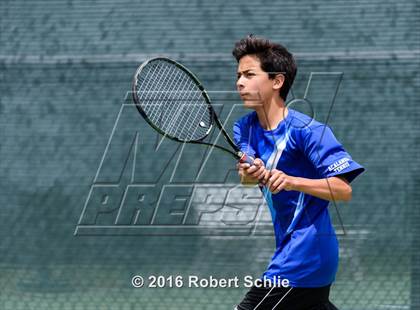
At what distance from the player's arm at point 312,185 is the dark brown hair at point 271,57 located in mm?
368

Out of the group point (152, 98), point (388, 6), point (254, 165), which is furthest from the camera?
point (388, 6)

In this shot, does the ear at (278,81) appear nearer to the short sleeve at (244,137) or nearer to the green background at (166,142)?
A: the short sleeve at (244,137)

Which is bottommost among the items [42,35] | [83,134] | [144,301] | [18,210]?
[144,301]

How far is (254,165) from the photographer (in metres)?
2.94

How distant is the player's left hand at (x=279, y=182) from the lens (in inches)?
112

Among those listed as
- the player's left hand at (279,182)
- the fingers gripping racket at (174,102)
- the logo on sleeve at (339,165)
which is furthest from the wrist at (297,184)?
the fingers gripping racket at (174,102)

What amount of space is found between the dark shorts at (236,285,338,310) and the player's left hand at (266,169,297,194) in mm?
325

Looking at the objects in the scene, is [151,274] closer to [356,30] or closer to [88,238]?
[88,238]

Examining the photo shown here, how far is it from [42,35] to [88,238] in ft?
3.04

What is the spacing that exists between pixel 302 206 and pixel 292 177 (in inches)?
6.4

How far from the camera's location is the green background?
4.39 m

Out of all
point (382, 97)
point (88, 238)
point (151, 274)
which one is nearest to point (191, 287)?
point (151, 274)

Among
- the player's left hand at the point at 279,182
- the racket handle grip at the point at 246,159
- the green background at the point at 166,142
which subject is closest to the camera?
the player's left hand at the point at 279,182

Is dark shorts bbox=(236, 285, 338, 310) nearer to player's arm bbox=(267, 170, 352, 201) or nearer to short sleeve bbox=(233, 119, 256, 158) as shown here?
player's arm bbox=(267, 170, 352, 201)
